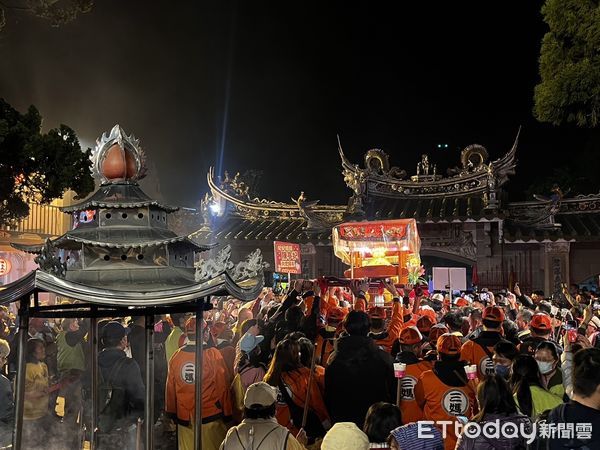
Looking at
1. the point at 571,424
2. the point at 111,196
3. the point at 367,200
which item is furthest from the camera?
the point at 367,200

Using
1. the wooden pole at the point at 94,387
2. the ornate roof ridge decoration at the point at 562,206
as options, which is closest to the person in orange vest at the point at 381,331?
the wooden pole at the point at 94,387

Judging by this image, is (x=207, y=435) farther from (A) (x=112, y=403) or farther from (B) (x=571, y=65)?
(B) (x=571, y=65)

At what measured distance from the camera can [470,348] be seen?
245 inches

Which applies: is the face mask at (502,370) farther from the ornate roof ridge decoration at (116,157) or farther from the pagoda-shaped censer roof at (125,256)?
the ornate roof ridge decoration at (116,157)

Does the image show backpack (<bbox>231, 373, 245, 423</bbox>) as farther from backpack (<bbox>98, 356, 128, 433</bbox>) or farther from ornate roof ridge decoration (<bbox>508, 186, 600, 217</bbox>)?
ornate roof ridge decoration (<bbox>508, 186, 600, 217</bbox>)

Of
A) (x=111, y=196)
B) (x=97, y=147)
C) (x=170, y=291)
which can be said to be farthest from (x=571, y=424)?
(x=97, y=147)

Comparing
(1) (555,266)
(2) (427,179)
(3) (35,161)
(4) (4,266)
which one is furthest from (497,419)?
(2) (427,179)

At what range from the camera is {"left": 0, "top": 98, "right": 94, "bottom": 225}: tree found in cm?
837

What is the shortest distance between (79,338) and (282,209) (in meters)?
20.3

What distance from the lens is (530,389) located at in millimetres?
4461

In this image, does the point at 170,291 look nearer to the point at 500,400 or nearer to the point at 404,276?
the point at 500,400

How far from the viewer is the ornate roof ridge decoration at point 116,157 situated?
15.0 feet

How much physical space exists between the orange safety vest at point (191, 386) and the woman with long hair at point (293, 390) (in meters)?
0.68

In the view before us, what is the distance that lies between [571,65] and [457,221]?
594 inches
